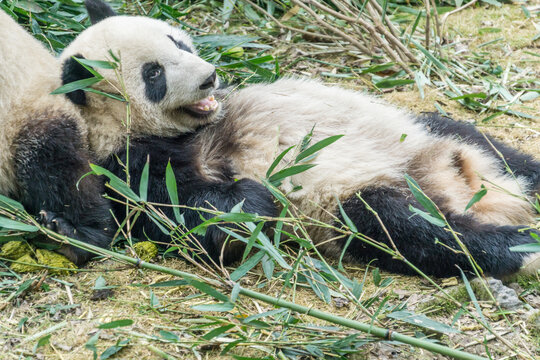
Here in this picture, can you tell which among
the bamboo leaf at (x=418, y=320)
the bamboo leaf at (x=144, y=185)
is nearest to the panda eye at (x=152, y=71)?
the bamboo leaf at (x=144, y=185)

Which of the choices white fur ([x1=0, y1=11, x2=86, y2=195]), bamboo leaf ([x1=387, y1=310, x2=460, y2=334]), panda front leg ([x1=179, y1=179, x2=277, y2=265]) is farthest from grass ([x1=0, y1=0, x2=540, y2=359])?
white fur ([x1=0, y1=11, x2=86, y2=195])

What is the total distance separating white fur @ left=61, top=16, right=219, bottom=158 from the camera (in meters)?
3.57

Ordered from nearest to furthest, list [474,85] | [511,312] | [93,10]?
[511,312]
[93,10]
[474,85]

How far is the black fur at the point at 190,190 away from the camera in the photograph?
338 cm

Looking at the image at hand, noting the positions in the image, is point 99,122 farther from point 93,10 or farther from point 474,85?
point 474,85

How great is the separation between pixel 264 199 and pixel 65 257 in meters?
1.12

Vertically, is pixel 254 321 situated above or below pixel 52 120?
below

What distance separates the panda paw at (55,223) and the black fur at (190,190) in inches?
13.3

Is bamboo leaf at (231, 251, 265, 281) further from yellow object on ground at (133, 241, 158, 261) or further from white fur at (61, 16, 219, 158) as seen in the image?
white fur at (61, 16, 219, 158)

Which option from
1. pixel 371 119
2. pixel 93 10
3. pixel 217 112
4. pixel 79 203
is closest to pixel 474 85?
pixel 371 119

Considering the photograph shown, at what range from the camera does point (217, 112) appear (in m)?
3.83

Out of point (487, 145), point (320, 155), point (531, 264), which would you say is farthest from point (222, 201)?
point (487, 145)

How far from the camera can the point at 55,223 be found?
10.8ft

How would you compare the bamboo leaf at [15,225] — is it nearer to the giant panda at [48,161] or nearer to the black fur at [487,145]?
the giant panda at [48,161]
